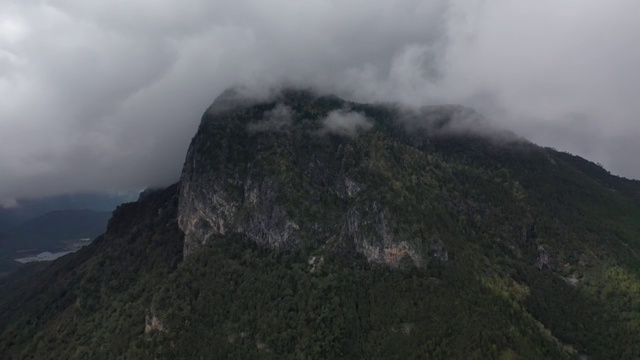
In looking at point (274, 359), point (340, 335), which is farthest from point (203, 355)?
point (340, 335)

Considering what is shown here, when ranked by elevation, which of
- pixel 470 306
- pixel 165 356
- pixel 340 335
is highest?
pixel 470 306

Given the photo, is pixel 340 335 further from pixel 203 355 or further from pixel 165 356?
pixel 165 356

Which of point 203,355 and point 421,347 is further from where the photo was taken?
point 203,355

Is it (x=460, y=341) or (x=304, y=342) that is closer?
(x=460, y=341)

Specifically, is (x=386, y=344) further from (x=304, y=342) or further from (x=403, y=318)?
(x=304, y=342)

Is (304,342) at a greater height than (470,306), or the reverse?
(470,306)

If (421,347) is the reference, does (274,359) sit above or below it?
below

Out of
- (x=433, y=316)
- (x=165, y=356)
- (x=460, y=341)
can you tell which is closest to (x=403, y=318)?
(x=433, y=316)

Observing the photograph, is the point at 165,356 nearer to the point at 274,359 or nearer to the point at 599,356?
the point at 274,359
